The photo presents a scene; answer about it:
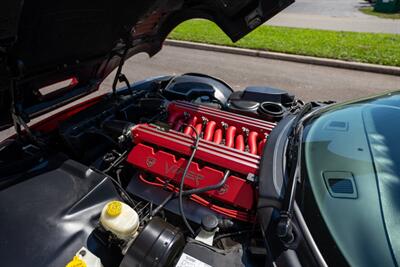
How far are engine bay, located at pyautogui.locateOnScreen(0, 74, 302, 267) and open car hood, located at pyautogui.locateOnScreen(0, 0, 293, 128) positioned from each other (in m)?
0.24

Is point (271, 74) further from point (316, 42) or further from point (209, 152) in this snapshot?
point (209, 152)

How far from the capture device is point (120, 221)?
132 centimetres

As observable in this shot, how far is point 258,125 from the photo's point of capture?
2078 mm

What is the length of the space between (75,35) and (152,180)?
0.98m

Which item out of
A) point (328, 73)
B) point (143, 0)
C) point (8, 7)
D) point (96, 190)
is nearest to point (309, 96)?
point (328, 73)

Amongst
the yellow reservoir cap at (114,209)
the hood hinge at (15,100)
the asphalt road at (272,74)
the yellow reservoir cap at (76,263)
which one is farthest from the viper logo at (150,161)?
the asphalt road at (272,74)

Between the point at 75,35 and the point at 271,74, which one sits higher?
the point at 75,35

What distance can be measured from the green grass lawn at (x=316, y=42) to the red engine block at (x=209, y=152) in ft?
18.9

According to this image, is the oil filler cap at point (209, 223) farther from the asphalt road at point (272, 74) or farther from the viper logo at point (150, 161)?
the asphalt road at point (272, 74)

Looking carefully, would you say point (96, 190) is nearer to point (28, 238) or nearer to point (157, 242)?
point (28, 238)

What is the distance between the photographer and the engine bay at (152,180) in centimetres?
134

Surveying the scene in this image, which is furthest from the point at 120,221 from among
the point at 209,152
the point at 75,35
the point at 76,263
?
the point at 75,35

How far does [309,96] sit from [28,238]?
15.5ft

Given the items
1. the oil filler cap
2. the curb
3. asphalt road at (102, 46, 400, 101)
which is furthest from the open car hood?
the curb
